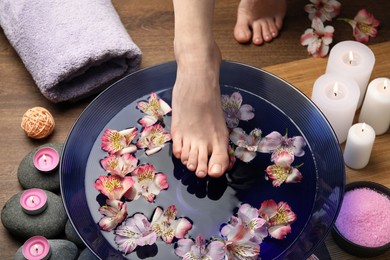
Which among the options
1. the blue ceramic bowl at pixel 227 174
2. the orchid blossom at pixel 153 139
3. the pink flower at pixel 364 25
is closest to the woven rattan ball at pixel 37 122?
the blue ceramic bowl at pixel 227 174

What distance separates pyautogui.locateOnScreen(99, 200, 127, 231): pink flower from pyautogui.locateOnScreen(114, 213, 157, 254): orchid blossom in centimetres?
1

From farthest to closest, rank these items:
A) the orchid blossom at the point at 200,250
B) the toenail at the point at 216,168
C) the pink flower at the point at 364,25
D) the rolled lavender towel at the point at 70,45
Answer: the pink flower at the point at 364,25 < the rolled lavender towel at the point at 70,45 < the toenail at the point at 216,168 < the orchid blossom at the point at 200,250

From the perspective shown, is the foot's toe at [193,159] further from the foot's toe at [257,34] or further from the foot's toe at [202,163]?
the foot's toe at [257,34]

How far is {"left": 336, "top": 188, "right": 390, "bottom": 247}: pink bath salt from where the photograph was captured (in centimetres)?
128

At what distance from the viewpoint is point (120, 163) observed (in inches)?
52.4

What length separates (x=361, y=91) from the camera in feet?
4.83

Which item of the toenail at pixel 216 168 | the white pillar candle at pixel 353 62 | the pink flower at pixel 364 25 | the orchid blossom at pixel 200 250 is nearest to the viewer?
the orchid blossom at pixel 200 250

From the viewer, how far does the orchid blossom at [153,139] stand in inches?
53.5

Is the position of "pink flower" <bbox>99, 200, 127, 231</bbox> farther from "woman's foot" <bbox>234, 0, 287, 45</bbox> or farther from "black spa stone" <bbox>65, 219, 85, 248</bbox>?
"woman's foot" <bbox>234, 0, 287, 45</bbox>

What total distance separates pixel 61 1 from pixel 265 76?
20.6 inches

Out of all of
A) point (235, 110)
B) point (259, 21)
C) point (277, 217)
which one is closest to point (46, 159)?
point (235, 110)

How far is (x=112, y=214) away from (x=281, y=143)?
1.14ft

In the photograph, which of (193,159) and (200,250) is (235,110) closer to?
(193,159)

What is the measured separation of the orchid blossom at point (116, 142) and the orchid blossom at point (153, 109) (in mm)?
50
